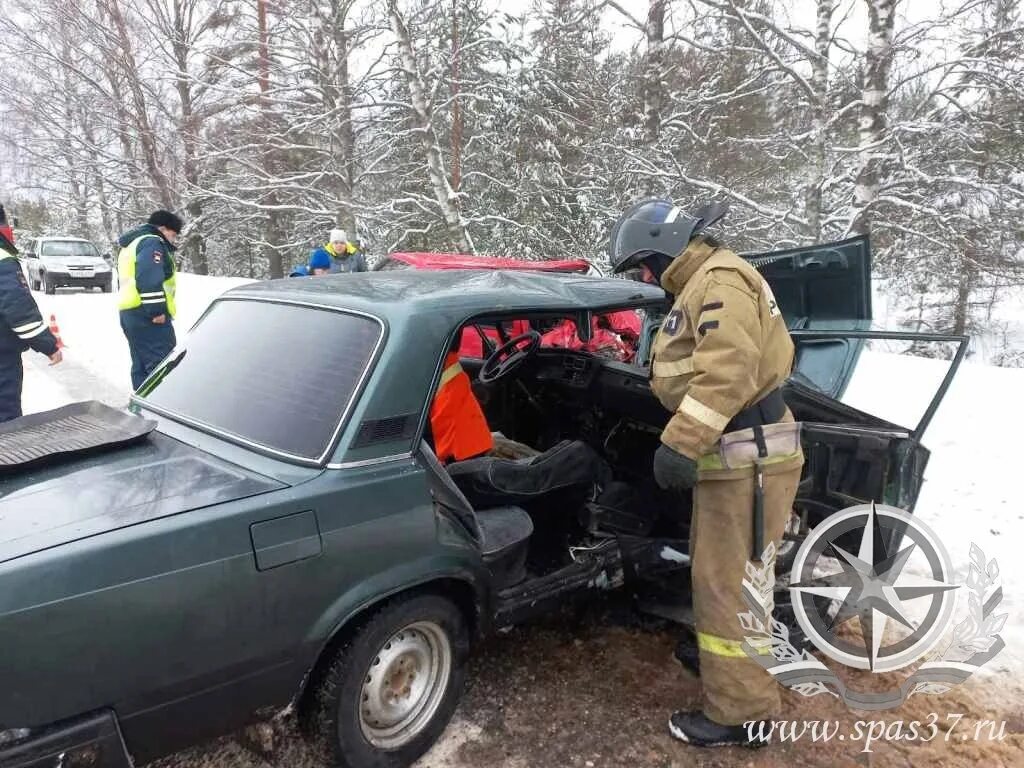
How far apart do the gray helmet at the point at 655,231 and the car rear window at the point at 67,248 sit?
20.6 m

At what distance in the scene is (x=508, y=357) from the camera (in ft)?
13.3

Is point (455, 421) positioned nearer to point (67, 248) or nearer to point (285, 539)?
point (285, 539)

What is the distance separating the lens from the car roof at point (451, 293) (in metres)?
2.50

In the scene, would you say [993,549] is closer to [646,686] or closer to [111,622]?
[646,686]

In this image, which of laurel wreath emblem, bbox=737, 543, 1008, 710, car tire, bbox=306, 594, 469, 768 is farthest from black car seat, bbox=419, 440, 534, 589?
laurel wreath emblem, bbox=737, 543, 1008, 710

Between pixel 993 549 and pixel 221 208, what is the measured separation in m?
17.5

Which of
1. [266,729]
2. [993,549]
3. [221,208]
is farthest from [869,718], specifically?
[221,208]

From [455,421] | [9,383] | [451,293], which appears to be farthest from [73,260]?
[451,293]

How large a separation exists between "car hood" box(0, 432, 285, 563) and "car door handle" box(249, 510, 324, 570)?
120mm

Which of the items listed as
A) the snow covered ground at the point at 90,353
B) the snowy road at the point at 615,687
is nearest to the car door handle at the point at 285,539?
the snowy road at the point at 615,687

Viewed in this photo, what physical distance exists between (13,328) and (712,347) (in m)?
4.63

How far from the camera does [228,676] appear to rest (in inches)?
73.8

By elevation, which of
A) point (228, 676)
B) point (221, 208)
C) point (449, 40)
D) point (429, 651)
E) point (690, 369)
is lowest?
point (429, 651)

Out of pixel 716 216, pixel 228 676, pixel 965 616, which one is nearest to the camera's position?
pixel 228 676
